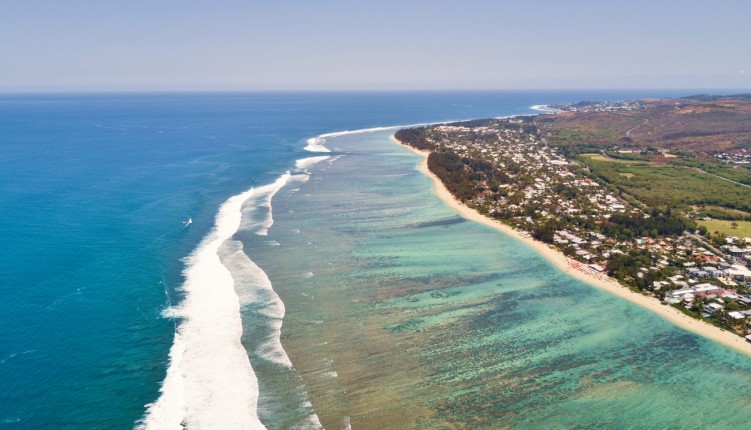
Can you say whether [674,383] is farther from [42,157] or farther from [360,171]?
[42,157]

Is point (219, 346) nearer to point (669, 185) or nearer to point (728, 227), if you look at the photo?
point (728, 227)

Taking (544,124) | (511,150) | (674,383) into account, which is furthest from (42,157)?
(544,124)

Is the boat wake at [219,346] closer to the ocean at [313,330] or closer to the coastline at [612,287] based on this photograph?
the ocean at [313,330]

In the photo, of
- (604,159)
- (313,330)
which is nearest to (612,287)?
(313,330)

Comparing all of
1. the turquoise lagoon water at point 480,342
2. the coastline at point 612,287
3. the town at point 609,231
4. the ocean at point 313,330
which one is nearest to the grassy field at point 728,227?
the town at point 609,231

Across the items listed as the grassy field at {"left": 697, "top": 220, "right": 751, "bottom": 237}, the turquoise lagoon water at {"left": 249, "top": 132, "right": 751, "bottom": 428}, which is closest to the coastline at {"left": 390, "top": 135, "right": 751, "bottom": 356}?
the turquoise lagoon water at {"left": 249, "top": 132, "right": 751, "bottom": 428}

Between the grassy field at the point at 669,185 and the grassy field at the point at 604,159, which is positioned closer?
the grassy field at the point at 669,185
